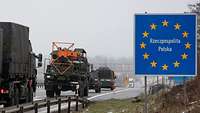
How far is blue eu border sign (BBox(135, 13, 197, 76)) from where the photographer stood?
36.4ft

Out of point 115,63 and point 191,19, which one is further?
point 115,63

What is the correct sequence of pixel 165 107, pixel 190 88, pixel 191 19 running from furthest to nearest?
pixel 190 88 → pixel 165 107 → pixel 191 19

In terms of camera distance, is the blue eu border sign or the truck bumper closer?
the blue eu border sign

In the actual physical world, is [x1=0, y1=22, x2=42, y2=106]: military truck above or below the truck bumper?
above

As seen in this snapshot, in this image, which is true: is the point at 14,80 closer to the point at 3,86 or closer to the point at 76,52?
the point at 3,86

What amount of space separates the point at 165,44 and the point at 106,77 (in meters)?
58.1

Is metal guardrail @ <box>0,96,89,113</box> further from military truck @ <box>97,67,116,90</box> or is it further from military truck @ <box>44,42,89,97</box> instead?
military truck @ <box>97,67,116,90</box>

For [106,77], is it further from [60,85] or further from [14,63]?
[14,63]

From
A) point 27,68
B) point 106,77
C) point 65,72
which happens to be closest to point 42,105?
point 27,68

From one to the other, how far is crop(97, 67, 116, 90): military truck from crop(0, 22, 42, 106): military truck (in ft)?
110

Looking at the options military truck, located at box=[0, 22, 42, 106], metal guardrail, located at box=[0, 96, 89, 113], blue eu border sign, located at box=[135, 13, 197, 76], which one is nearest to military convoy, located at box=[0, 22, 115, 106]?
military truck, located at box=[0, 22, 42, 106]

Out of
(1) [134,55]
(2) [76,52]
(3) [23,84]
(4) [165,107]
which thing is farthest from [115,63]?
(1) [134,55]

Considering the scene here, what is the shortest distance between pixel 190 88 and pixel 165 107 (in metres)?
4.57

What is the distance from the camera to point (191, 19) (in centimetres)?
1111
